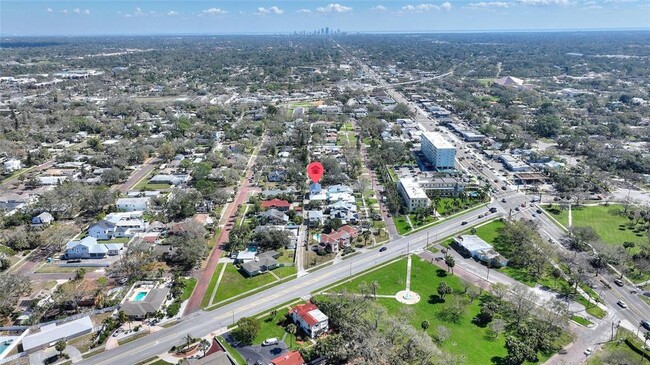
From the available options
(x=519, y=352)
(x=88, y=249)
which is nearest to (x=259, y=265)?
(x=88, y=249)

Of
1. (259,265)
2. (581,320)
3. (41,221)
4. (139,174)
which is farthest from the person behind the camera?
(139,174)

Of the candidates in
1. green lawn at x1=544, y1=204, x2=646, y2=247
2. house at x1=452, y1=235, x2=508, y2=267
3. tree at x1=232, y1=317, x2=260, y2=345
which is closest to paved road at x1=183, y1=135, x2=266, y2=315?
tree at x1=232, y1=317, x2=260, y2=345

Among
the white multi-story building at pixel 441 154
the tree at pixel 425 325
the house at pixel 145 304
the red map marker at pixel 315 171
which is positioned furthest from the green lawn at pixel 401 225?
the house at pixel 145 304

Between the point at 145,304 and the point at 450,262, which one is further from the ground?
the point at 145,304

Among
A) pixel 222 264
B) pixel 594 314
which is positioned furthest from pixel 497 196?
pixel 222 264

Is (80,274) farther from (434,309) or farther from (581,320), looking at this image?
(581,320)

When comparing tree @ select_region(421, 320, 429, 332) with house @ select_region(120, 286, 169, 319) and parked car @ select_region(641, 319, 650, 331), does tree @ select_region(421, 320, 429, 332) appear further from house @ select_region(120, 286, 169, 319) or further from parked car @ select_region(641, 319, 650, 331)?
house @ select_region(120, 286, 169, 319)
